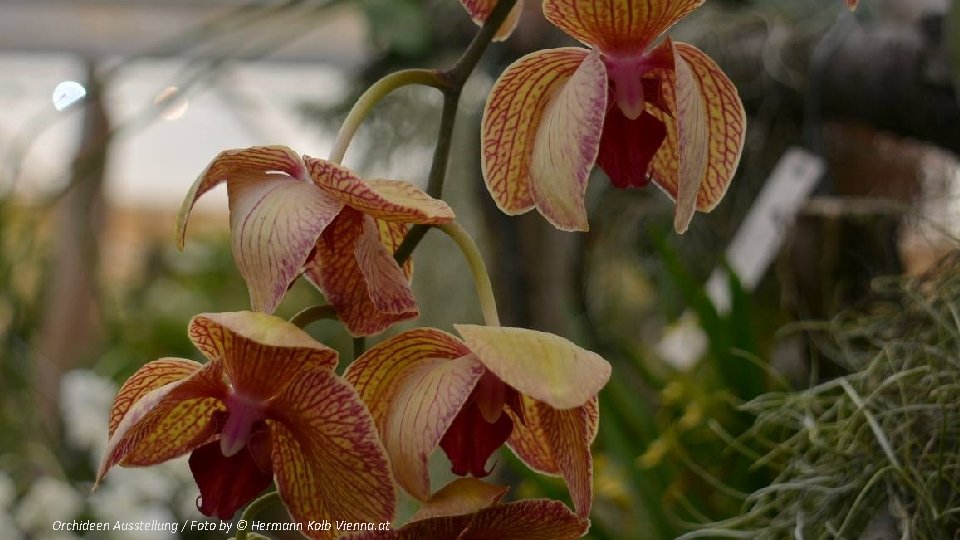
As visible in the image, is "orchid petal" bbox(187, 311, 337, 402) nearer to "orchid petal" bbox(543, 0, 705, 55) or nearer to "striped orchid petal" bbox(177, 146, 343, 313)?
"striped orchid petal" bbox(177, 146, 343, 313)

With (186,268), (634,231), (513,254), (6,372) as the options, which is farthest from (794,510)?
(186,268)

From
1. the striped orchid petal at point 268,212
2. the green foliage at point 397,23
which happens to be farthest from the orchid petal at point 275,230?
the green foliage at point 397,23

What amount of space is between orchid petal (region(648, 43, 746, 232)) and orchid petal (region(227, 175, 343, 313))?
107 mm

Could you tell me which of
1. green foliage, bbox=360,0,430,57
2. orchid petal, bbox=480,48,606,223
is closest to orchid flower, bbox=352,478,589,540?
orchid petal, bbox=480,48,606,223

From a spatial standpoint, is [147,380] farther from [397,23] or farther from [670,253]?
[397,23]

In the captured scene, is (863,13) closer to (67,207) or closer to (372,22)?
(372,22)

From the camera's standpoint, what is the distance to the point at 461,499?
0.30 metres

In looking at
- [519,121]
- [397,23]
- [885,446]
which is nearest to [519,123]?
[519,121]

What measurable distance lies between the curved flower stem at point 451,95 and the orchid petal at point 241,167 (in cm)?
4

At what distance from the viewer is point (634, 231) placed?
39.3 inches

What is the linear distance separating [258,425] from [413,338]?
0.05 meters

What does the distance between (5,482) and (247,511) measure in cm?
95

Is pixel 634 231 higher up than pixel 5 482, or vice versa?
pixel 634 231

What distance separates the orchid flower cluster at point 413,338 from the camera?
11.5 inches
